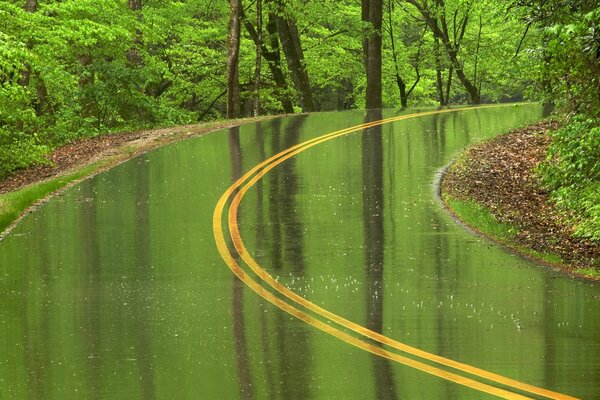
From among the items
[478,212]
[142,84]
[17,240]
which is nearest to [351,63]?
[142,84]

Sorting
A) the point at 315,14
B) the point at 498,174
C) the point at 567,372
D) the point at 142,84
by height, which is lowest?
the point at 567,372

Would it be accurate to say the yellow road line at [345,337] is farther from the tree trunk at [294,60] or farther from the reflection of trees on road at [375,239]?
the tree trunk at [294,60]

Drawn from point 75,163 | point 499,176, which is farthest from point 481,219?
point 75,163

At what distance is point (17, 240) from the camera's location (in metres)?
17.4

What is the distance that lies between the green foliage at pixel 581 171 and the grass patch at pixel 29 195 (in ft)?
33.5

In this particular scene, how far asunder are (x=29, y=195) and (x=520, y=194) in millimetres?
10574

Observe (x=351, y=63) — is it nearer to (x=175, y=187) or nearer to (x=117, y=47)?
(x=117, y=47)

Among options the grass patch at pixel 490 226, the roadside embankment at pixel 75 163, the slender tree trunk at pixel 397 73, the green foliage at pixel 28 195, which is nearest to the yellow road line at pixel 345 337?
the green foliage at pixel 28 195

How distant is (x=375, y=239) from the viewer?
17.3m

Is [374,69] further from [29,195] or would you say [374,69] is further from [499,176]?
[29,195]

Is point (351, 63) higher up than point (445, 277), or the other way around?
point (351, 63)

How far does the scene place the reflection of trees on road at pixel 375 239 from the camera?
383 inches

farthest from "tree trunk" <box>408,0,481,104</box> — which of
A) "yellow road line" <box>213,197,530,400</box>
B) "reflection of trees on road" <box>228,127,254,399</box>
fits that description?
"reflection of trees on road" <box>228,127,254,399</box>

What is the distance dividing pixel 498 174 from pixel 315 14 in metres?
23.1
